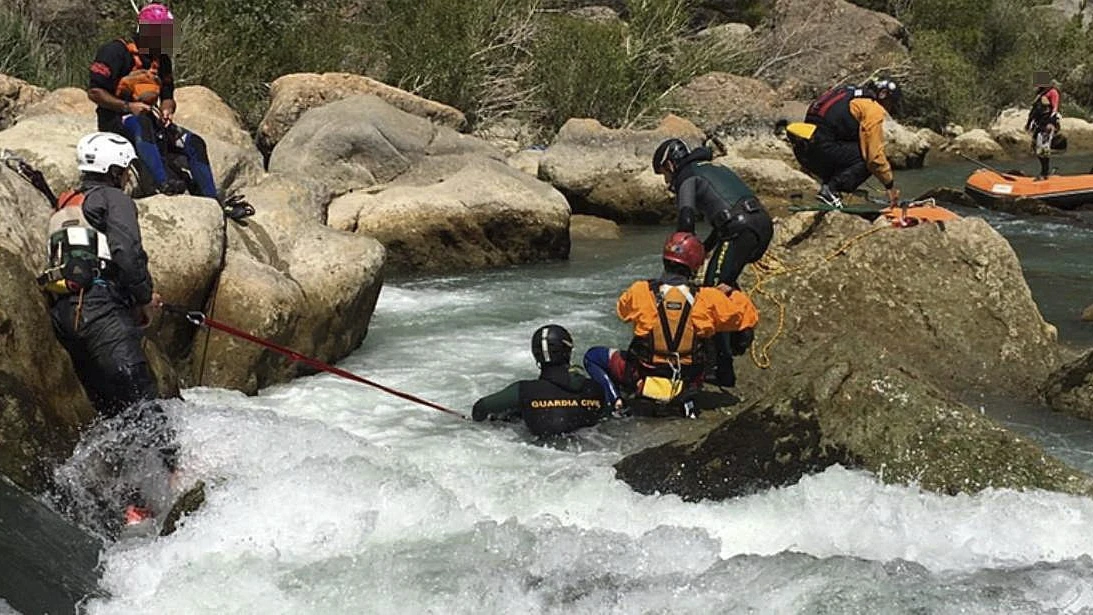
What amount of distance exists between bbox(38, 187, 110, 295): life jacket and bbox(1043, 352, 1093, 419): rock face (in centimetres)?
599

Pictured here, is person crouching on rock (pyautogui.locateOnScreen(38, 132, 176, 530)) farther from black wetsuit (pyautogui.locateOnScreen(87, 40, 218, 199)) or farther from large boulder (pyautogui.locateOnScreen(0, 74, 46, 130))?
large boulder (pyautogui.locateOnScreen(0, 74, 46, 130))

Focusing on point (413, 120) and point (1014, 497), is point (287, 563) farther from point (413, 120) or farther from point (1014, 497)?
Answer: point (413, 120)

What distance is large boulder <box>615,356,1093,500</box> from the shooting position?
5207mm

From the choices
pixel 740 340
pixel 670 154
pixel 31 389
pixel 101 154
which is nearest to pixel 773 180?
pixel 670 154

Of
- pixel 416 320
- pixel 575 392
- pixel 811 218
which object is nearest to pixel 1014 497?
pixel 575 392

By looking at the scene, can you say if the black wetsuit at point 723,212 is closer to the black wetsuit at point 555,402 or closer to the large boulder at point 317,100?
the black wetsuit at point 555,402

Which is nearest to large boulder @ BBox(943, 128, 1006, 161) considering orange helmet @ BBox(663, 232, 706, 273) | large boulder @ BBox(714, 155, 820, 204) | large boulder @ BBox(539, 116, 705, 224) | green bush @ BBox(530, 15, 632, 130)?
green bush @ BBox(530, 15, 632, 130)

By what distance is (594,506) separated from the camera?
537cm

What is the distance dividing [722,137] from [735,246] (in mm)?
15565

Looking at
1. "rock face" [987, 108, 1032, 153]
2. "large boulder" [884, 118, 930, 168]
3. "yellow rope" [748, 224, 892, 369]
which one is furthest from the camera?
"rock face" [987, 108, 1032, 153]

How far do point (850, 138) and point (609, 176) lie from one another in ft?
22.7

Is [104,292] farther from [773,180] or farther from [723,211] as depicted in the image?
[773,180]

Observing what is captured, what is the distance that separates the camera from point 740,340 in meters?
7.40

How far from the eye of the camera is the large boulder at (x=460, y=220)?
12.1 m
